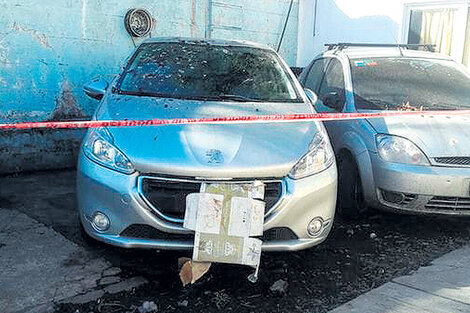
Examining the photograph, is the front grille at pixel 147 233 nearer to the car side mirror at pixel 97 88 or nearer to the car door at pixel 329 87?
the car side mirror at pixel 97 88

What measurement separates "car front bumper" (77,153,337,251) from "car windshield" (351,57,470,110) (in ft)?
6.06

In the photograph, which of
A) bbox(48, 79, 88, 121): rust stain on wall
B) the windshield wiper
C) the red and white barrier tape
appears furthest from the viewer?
bbox(48, 79, 88, 121): rust stain on wall

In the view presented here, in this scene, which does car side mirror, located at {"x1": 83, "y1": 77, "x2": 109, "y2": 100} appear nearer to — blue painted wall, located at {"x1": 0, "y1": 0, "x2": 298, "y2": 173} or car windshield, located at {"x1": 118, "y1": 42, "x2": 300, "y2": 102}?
car windshield, located at {"x1": 118, "y1": 42, "x2": 300, "y2": 102}

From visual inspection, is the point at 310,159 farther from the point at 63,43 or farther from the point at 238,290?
the point at 63,43

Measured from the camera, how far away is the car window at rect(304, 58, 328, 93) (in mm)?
5880

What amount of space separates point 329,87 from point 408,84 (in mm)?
873

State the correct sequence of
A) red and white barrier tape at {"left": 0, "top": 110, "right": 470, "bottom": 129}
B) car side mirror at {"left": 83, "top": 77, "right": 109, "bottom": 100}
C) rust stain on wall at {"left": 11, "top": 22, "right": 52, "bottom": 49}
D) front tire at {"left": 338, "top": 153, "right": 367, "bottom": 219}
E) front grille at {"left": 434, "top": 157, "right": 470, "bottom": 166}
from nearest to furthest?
red and white barrier tape at {"left": 0, "top": 110, "right": 470, "bottom": 129}, front grille at {"left": 434, "top": 157, "right": 470, "bottom": 166}, car side mirror at {"left": 83, "top": 77, "right": 109, "bottom": 100}, front tire at {"left": 338, "top": 153, "right": 367, "bottom": 219}, rust stain on wall at {"left": 11, "top": 22, "right": 52, "bottom": 49}

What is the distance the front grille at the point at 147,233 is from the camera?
301 centimetres

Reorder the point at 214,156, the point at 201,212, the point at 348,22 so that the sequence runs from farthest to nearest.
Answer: the point at 348,22
the point at 214,156
the point at 201,212

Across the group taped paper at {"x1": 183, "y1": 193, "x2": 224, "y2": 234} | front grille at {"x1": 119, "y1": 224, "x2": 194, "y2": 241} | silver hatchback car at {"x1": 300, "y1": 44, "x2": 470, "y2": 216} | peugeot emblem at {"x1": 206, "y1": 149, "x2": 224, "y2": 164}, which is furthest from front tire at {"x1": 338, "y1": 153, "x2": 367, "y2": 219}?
front grille at {"x1": 119, "y1": 224, "x2": 194, "y2": 241}

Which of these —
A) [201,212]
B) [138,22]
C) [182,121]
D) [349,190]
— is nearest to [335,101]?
[349,190]

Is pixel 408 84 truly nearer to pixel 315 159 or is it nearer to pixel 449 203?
pixel 449 203

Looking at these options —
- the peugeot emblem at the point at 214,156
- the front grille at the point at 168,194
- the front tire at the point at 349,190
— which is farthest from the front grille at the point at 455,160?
the front grille at the point at 168,194

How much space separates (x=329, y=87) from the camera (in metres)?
5.48
